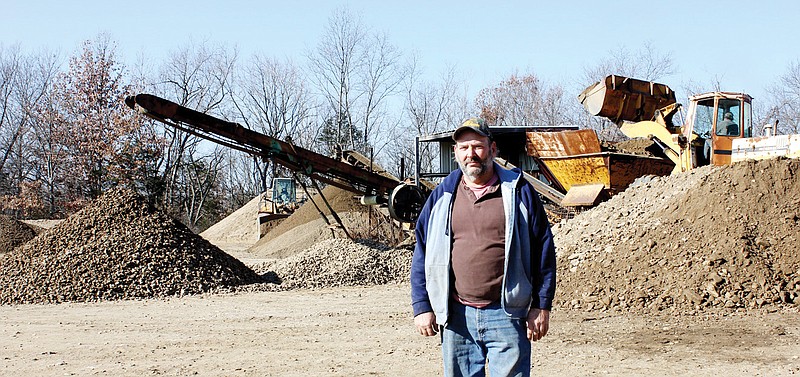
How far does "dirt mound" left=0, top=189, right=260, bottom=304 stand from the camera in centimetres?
1200

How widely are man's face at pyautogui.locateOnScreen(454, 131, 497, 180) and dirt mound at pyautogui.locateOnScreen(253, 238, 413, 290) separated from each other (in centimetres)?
1038

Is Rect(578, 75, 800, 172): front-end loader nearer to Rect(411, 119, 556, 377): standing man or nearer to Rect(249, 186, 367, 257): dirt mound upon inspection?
Rect(249, 186, 367, 257): dirt mound

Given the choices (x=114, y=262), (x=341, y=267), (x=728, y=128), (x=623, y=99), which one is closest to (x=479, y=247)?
(x=114, y=262)

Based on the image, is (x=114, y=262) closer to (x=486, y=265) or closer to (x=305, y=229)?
(x=486, y=265)

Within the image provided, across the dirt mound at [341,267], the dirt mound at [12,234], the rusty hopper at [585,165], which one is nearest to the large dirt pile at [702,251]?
the rusty hopper at [585,165]

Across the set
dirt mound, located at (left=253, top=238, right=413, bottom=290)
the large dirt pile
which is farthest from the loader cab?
dirt mound, located at (left=253, top=238, right=413, bottom=290)

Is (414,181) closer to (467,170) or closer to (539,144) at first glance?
(539,144)

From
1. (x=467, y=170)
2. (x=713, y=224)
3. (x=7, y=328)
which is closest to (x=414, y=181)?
(x=713, y=224)

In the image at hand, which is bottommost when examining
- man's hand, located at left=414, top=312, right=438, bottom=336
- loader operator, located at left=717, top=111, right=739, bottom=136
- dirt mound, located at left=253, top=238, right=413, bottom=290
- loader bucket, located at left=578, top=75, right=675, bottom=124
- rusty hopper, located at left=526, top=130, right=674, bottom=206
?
dirt mound, located at left=253, top=238, right=413, bottom=290

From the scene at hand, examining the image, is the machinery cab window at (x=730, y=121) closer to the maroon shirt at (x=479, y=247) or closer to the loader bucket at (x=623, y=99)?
the loader bucket at (x=623, y=99)

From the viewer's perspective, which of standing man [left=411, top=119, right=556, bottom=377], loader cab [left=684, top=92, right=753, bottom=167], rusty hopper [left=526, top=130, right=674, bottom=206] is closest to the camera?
standing man [left=411, top=119, right=556, bottom=377]

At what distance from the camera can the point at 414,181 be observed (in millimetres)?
17281

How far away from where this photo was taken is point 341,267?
1466 centimetres

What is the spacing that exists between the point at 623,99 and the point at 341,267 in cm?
656
